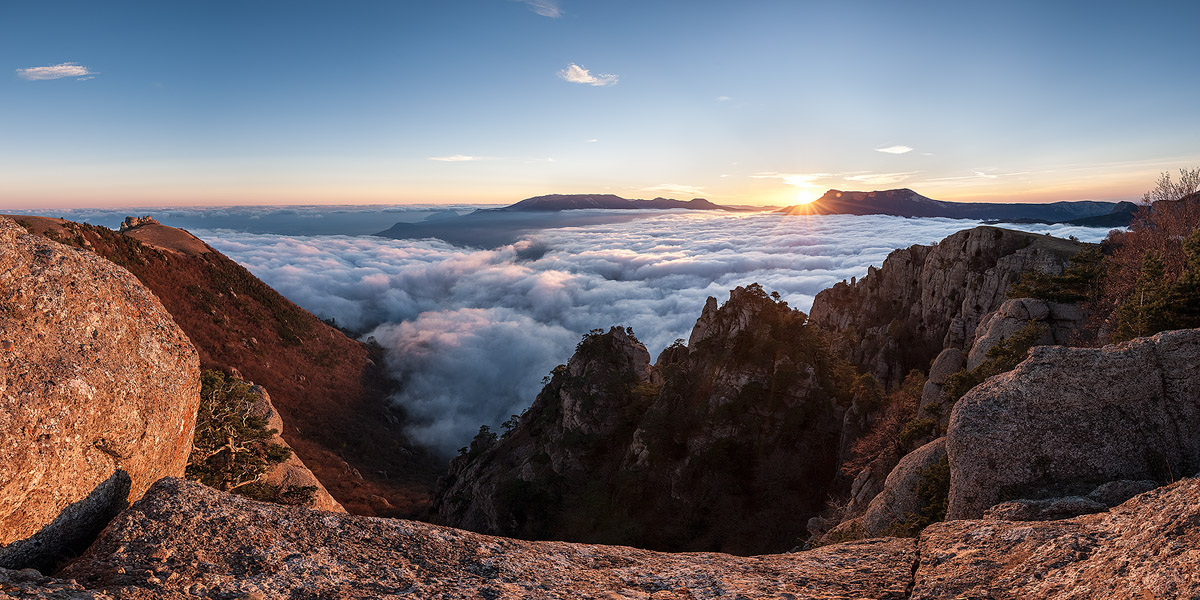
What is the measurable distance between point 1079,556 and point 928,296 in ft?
220

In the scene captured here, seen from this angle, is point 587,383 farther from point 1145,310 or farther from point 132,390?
point 132,390

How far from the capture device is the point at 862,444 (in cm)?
3212

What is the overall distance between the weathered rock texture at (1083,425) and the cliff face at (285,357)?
6809 cm

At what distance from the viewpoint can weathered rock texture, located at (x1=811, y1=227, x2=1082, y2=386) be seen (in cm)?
5231

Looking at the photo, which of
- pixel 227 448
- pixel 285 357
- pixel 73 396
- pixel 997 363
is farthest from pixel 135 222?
pixel 997 363

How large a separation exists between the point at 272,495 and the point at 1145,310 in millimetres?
36693

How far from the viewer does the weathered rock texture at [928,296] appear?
2060 inches

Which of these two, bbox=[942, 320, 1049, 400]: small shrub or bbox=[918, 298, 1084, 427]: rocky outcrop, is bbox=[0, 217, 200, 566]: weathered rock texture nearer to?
bbox=[942, 320, 1049, 400]: small shrub

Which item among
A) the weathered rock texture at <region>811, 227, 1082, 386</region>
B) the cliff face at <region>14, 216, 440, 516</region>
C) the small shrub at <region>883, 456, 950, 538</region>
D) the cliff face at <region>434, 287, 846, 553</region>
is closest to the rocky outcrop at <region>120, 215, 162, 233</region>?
the cliff face at <region>14, 216, 440, 516</region>

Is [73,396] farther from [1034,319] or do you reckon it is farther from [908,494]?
[1034,319]

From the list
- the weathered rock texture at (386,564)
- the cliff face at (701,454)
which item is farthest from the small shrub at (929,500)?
the cliff face at (701,454)

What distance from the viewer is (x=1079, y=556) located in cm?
694

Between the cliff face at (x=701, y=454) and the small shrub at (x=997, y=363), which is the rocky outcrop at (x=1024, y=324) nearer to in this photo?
the small shrub at (x=997, y=363)

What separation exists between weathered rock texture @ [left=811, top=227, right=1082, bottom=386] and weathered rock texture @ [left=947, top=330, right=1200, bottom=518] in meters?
38.7
